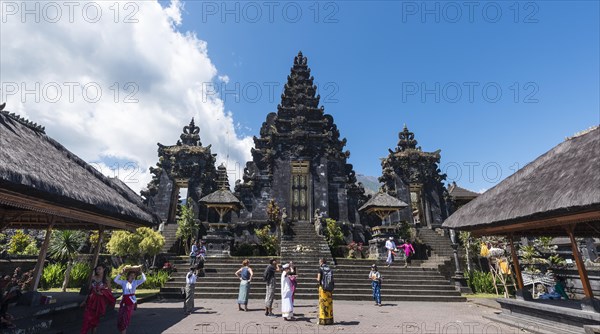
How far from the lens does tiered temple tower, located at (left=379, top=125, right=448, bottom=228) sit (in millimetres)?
25375

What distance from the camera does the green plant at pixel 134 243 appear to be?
583 inches

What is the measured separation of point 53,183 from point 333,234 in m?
15.9

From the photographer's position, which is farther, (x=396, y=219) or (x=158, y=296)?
(x=396, y=219)

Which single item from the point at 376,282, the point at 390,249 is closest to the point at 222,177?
the point at 390,249

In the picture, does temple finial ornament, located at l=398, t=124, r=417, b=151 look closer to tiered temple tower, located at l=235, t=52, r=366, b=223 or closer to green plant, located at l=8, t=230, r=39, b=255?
tiered temple tower, located at l=235, t=52, r=366, b=223

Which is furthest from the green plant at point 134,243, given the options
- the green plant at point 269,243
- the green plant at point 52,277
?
the green plant at point 269,243

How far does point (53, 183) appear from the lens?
6.05 meters

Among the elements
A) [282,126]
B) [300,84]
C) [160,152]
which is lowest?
[160,152]

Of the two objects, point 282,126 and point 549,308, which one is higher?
point 282,126

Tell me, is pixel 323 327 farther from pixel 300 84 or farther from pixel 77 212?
pixel 300 84

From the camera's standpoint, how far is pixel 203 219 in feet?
77.8

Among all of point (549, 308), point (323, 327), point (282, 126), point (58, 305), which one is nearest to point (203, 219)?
point (282, 126)

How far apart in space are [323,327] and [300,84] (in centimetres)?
2400

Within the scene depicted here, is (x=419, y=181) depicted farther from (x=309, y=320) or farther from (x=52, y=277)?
(x=52, y=277)
